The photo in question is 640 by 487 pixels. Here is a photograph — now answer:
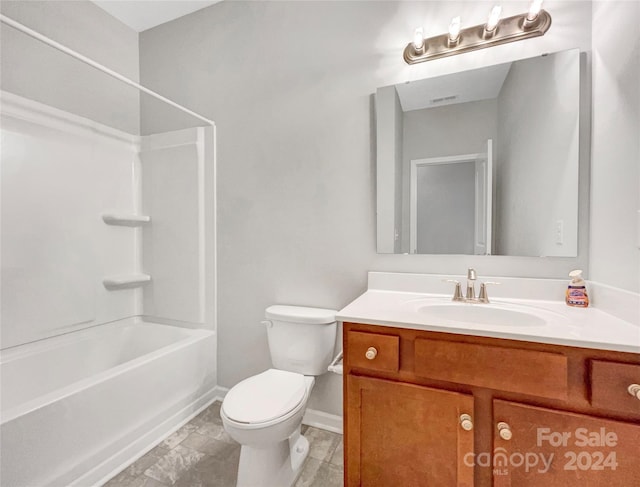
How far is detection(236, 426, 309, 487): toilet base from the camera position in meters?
1.29

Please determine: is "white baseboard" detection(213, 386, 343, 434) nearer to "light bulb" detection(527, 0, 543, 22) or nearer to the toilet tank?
the toilet tank

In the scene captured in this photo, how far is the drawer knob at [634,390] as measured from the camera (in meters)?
0.79

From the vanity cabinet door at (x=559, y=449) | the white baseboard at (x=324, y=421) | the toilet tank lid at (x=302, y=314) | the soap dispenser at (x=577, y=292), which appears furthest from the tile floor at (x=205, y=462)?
the soap dispenser at (x=577, y=292)

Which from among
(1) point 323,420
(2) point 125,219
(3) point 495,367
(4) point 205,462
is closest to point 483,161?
(3) point 495,367

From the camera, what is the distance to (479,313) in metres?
1.27

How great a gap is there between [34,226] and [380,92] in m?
2.07

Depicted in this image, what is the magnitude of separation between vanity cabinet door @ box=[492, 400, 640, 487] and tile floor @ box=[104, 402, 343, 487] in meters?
0.81

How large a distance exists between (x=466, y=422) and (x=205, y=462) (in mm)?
1295

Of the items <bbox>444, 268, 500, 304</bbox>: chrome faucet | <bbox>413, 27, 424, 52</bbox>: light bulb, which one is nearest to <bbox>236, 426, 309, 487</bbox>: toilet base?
<bbox>444, 268, 500, 304</bbox>: chrome faucet

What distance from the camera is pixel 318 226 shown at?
1759mm

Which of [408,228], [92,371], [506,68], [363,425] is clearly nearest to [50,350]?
[92,371]

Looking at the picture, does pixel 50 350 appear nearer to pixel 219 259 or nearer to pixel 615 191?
pixel 219 259

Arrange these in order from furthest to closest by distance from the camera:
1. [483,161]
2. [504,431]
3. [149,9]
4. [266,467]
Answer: [149,9], [483,161], [266,467], [504,431]

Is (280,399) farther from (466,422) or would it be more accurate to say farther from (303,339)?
(466,422)
